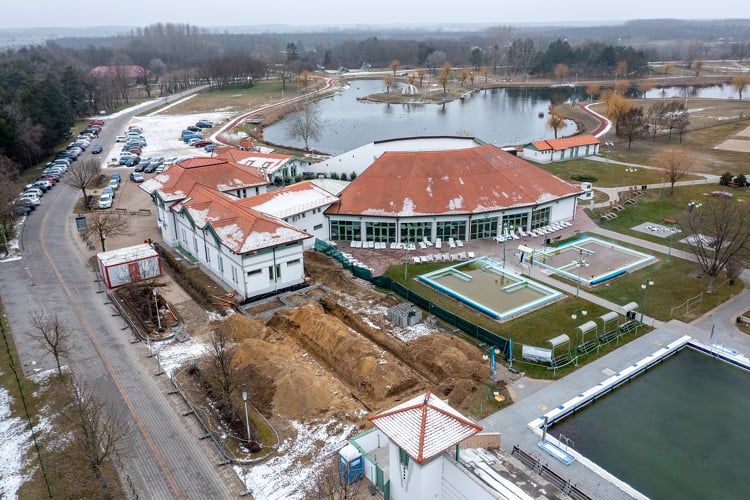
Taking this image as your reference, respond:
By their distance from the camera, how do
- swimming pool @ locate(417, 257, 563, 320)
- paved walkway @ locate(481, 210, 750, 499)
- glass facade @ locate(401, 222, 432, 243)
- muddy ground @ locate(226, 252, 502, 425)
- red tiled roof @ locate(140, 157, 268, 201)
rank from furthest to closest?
red tiled roof @ locate(140, 157, 268, 201) < glass facade @ locate(401, 222, 432, 243) < swimming pool @ locate(417, 257, 563, 320) < muddy ground @ locate(226, 252, 502, 425) < paved walkway @ locate(481, 210, 750, 499)

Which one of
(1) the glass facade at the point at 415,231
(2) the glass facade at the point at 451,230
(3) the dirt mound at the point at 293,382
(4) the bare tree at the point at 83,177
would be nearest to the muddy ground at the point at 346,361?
(3) the dirt mound at the point at 293,382

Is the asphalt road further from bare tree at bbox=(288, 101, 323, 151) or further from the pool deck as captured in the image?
bare tree at bbox=(288, 101, 323, 151)

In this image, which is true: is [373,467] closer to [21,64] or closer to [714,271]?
[714,271]

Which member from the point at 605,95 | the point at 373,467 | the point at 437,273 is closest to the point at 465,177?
the point at 437,273

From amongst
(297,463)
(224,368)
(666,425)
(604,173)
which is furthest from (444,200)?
(604,173)

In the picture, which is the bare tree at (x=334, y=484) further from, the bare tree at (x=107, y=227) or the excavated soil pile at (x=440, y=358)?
the bare tree at (x=107, y=227)

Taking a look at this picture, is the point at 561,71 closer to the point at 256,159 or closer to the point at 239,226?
the point at 256,159

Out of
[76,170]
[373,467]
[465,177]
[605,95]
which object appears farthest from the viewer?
[605,95]

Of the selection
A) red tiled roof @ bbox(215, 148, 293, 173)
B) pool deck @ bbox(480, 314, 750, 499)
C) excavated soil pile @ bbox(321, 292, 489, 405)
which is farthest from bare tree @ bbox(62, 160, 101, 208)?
pool deck @ bbox(480, 314, 750, 499)
